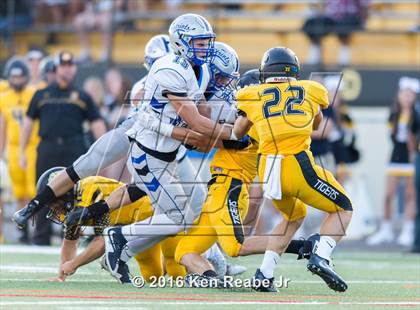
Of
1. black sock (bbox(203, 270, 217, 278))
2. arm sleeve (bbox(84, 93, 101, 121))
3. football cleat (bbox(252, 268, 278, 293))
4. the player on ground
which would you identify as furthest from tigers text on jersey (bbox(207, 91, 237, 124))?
arm sleeve (bbox(84, 93, 101, 121))

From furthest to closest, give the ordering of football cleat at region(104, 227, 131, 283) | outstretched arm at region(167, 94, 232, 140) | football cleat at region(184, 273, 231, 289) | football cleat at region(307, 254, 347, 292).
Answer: football cleat at region(104, 227, 131, 283)
outstretched arm at region(167, 94, 232, 140)
football cleat at region(184, 273, 231, 289)
football cleat at region(307, 254, 347, 292)

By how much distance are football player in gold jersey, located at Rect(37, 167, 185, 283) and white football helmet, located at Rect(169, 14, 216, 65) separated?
0.97 meters

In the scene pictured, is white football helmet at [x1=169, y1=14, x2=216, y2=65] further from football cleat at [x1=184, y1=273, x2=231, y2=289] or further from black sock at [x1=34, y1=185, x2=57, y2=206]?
football cleat at [x1=184, y1=273, x2=231, y2=289]

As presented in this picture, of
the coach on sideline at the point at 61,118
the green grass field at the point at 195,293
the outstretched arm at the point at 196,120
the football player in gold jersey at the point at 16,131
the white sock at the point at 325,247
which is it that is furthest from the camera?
the football player in gold jersey at the point at 16,131

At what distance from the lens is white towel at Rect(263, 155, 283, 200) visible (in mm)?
7289

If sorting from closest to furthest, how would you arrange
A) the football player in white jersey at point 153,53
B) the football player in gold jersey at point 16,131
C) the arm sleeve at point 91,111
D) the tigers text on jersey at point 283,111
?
the tigers text on jersey at point 283,111 → the football player in white jersey at point 153,53 → the arm sleeve at point 91,111 → the football player in gold jersey at point 16,131

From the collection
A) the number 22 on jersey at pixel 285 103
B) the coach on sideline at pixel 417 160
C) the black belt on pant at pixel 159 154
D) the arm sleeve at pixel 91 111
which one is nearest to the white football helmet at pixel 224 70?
the black belt on pant at pixel 159 154

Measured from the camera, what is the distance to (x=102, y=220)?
26.0ft

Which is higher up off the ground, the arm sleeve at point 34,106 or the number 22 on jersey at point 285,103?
the number 22 on jersey at point 285,103

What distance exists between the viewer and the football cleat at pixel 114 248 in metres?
7.80

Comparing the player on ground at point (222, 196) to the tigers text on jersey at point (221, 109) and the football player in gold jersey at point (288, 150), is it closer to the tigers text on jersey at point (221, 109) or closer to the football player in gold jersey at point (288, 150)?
the tigers text on jersey at point (221, 109)

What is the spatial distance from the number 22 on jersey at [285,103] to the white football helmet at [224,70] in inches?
28.5

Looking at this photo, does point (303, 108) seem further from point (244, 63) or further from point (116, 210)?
point (244, 63)

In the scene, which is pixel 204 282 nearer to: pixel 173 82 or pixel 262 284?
pixel 262 284
